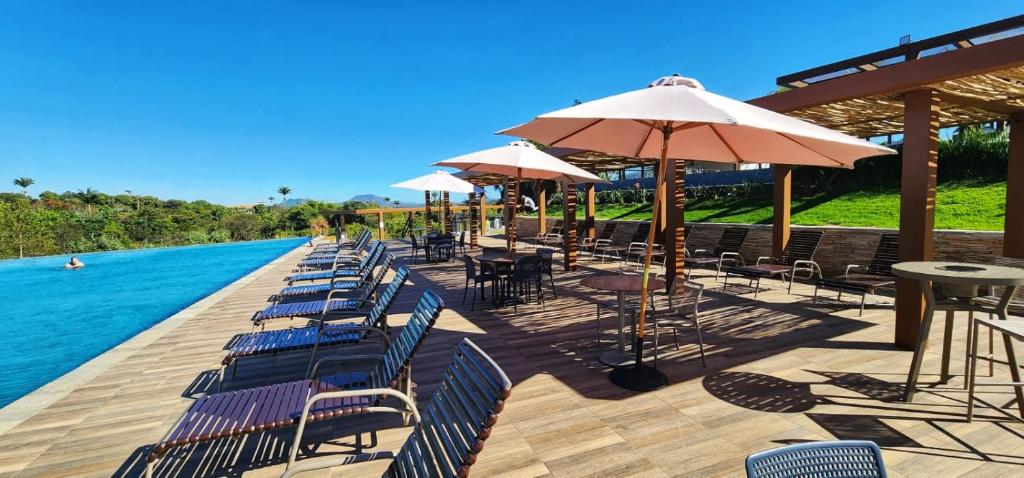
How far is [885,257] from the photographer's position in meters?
6.23

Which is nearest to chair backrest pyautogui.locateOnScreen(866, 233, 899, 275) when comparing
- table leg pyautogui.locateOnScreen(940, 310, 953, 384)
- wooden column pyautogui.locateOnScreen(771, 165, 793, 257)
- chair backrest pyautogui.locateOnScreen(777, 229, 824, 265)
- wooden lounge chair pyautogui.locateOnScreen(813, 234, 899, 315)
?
wooden lounge chair pyautogui.locateOnScreen(813, 234, 899, 315)

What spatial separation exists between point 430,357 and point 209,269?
15200mm

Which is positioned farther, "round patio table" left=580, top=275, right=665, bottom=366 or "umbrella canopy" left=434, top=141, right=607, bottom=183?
"umbrella canopy" left=434, top=141, right=607, bottom=183

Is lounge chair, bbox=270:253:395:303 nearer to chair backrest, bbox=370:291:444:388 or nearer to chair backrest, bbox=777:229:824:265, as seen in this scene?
chair backrest, bbox=370:291:444:388

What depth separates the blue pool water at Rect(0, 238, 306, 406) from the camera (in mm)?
6434

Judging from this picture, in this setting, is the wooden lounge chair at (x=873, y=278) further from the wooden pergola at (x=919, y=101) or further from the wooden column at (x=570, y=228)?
the wooden column at (x=570, y=228)

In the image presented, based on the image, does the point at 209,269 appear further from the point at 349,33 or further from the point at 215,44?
the point at 215,44

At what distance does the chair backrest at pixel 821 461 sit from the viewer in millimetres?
1111

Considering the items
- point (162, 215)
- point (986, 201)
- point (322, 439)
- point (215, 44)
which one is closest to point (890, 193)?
point (986, 201)

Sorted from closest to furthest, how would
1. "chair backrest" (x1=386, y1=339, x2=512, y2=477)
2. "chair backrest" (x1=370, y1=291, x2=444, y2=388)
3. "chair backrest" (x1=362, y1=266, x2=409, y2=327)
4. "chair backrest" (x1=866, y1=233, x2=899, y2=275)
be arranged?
"chair backrest" (x1=386, y1=339, x2=512, y2=477), "chair backrest" (x1=370, y1=291, x2=444, y2=388), "chair backrest" (x1=362, y1=266, x2=409, y2=327), "chair backrest" (x1=866, y1=233, x2=899, y2=275)

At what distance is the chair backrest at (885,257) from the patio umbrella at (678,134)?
2.95 meters

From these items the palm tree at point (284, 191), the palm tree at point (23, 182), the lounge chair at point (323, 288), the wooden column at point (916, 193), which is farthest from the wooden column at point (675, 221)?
the palm tree at point (23, 182)

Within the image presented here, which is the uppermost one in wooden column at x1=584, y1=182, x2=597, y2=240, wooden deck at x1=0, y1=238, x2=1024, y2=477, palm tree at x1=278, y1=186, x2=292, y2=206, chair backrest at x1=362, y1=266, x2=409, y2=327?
palm tree at x1=278, y1=186, x2=292, y2=206

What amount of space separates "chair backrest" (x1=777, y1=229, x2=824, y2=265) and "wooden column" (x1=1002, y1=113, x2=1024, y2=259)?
216 cm
